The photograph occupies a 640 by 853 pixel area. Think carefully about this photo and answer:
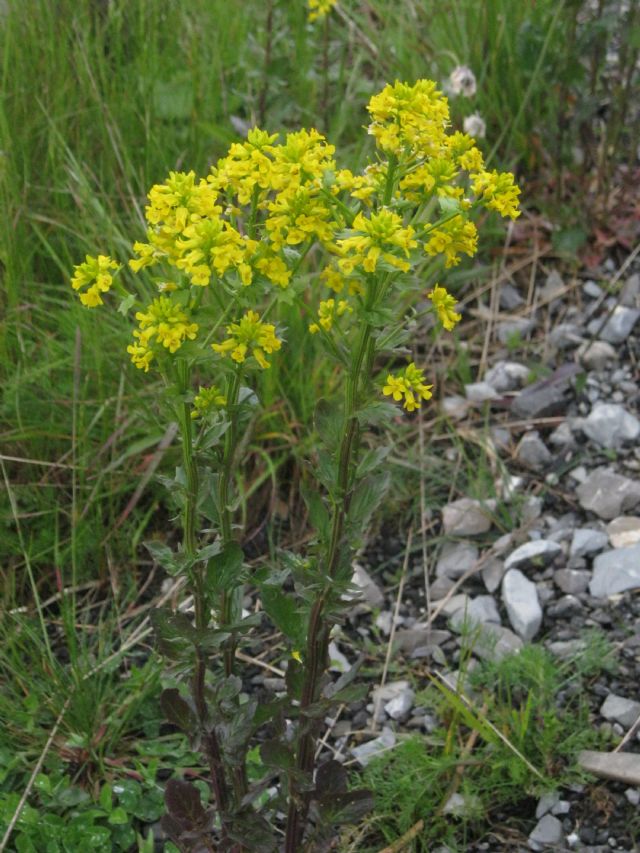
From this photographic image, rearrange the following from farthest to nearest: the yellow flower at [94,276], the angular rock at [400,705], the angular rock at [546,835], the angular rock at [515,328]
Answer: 1. the angular rock at [515,328]
2. the angular rock at [400,705]
3. the angular rock at [546,835]
4. the yellow flower at [94,276]

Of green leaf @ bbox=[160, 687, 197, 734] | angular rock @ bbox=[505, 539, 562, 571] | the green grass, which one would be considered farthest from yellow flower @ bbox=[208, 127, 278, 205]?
angular rock @ bbox=[505, 539, 562, 571]

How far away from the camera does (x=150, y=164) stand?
2945 millimetres

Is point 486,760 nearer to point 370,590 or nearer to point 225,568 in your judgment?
point 370,590

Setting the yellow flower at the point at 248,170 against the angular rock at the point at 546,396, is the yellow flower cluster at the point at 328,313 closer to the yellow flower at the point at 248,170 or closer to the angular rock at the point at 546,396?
the yellow flower at the point at 248,170

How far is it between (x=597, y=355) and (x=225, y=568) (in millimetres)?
1795

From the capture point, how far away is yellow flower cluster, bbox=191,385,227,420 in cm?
146

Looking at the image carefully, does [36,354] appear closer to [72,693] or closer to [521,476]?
[72,693]

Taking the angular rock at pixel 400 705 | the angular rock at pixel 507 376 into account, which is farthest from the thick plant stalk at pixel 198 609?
the angular rock at pixel 507 376

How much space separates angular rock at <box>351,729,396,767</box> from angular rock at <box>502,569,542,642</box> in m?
0.38

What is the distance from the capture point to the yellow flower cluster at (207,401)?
57.7 inches

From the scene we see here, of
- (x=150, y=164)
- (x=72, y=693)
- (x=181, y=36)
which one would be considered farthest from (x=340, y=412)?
(x=181, y=36)

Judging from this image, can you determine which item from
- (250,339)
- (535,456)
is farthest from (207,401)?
(535,456)

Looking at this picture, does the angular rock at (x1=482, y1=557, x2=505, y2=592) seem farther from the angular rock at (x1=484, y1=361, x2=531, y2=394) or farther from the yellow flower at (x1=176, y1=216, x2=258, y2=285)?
the yellow flower at (x1=176, y1=216, x2=258, y2=285)

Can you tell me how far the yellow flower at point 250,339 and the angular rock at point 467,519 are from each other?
134cm
